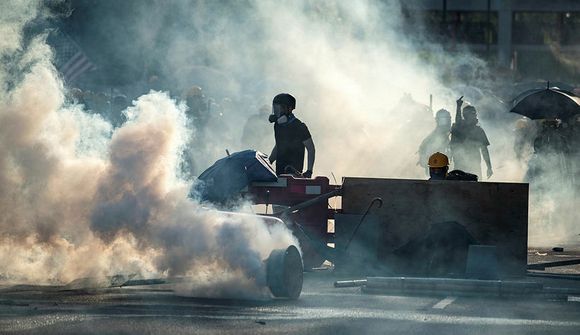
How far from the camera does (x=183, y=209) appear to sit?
43.2 feet

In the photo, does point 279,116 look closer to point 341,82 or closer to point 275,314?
point 275,314

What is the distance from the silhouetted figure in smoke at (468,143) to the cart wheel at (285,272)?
352 inches

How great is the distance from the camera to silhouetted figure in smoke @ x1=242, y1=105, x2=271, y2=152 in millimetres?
25781

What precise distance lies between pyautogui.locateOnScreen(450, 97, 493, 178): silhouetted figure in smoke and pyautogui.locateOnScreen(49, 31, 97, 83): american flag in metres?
12.0

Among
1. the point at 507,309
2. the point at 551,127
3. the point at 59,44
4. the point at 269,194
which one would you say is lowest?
the point at 507,309

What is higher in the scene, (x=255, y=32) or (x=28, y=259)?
(x=255, y=32)

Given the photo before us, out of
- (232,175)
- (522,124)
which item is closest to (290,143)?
(232,175)

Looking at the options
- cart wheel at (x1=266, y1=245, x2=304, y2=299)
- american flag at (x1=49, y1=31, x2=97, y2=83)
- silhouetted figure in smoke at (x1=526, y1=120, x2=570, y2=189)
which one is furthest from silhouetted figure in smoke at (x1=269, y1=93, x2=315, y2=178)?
american flag at (x1=49, y1=31, x2=97, y2=83)

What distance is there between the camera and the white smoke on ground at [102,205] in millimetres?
13078

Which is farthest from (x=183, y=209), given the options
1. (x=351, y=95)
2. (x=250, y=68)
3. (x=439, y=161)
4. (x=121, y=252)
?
(x=250, y=68)

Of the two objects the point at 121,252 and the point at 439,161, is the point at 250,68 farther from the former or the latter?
the point at 121,252

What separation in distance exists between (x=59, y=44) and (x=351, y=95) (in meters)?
6.37

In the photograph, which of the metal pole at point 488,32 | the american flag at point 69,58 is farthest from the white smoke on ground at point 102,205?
the metal pole at point 488,32

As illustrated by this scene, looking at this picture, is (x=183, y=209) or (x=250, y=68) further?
(x=250, y=68)
